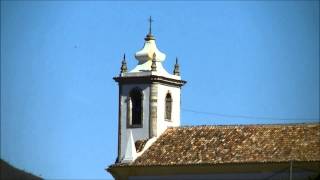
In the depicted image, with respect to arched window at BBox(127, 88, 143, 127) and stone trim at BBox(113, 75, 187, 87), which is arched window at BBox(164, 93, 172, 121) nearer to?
stone trim at BBox(113, 75, 187, 87)

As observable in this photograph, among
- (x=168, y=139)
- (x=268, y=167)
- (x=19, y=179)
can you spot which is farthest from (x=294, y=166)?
(x=19, y=179)

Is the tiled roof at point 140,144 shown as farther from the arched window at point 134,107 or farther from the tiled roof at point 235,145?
the arched window at point 134,107

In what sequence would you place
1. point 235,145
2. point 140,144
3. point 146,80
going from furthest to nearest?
point 146,80
point 140,144
point 235,145

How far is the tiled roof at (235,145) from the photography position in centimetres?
10331

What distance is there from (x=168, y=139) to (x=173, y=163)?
3194mm

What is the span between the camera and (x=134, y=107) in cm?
11069

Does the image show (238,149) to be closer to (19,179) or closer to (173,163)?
(173,163)

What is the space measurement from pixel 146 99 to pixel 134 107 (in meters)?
0.92

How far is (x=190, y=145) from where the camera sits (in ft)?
348

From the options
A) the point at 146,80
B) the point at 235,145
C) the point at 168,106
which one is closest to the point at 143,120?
the point at 168,106

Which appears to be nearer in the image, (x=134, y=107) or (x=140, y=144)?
(x=140, y=144)

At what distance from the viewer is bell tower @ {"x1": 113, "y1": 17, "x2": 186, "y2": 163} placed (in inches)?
4318

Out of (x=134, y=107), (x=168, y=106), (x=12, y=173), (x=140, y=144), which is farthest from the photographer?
(x=12, y=173)

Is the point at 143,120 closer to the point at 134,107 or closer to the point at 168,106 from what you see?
the point at 134,107
